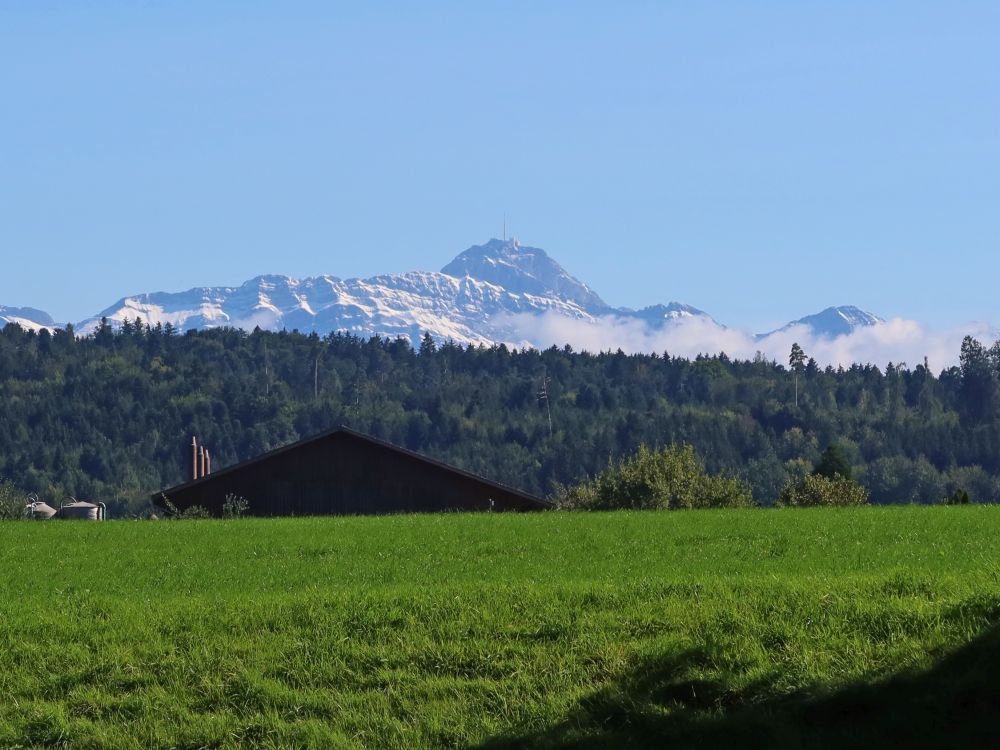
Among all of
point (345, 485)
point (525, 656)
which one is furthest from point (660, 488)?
point (525, 656)

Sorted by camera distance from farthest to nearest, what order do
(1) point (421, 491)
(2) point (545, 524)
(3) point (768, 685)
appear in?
1. (1) point (421, 491)
2. (2) point (545, 524)
3. (3) point (768, 685)

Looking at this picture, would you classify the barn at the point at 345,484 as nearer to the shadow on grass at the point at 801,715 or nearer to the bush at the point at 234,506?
the bush at the point at 234,506

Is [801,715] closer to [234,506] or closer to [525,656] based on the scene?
[525,656]

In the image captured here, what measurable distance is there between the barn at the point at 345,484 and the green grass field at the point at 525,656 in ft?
142

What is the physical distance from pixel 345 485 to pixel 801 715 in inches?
2222

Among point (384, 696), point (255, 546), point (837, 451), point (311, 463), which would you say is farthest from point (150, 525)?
point (837, 451)

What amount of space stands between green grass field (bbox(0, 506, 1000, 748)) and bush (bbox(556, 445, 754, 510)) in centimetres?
4734

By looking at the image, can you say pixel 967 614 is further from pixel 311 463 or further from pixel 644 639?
pixel 311 463

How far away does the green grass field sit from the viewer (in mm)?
20062

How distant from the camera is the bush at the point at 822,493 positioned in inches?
3051

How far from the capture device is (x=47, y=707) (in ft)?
72.6

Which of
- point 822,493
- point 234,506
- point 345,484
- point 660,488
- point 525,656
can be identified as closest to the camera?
point 525,656

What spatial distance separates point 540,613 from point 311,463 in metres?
51.7

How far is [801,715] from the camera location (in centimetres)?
1978
